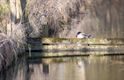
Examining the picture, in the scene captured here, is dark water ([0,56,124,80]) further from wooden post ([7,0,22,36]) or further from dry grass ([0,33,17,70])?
wooden post ([7,0,22,36])

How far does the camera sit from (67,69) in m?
12.0

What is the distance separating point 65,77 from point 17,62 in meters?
3.01

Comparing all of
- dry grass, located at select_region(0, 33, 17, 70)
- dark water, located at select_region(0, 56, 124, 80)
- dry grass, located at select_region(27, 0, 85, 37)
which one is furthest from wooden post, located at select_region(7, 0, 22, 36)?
dry grass, located at select_region(27, 0, 85, 37)

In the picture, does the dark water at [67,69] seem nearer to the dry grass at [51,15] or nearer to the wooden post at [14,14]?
the wooden post at [14,14]

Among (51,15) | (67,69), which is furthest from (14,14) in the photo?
(51,15)

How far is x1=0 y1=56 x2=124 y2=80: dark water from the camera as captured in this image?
1038cm

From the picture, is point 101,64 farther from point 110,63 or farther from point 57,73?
point 57,73

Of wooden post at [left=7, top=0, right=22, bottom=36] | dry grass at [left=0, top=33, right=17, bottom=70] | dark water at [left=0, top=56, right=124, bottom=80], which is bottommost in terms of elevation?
dark water at [left=0, top=56, right=124, bottom=80]

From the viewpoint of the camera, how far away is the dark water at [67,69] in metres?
10.4

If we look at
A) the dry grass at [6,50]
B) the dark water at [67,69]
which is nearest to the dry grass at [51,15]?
the dark water at [67,69]

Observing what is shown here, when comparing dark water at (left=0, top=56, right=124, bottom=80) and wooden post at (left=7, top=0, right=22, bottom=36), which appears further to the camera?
wooden post at (left=7, top=0, right=22, bottom=36)

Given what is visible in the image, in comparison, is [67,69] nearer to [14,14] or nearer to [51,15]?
[14,14]

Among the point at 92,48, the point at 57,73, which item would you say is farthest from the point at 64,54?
the point at 57,73

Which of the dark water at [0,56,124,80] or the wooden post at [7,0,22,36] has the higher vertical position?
the wooden post at [7,0,22,36]
